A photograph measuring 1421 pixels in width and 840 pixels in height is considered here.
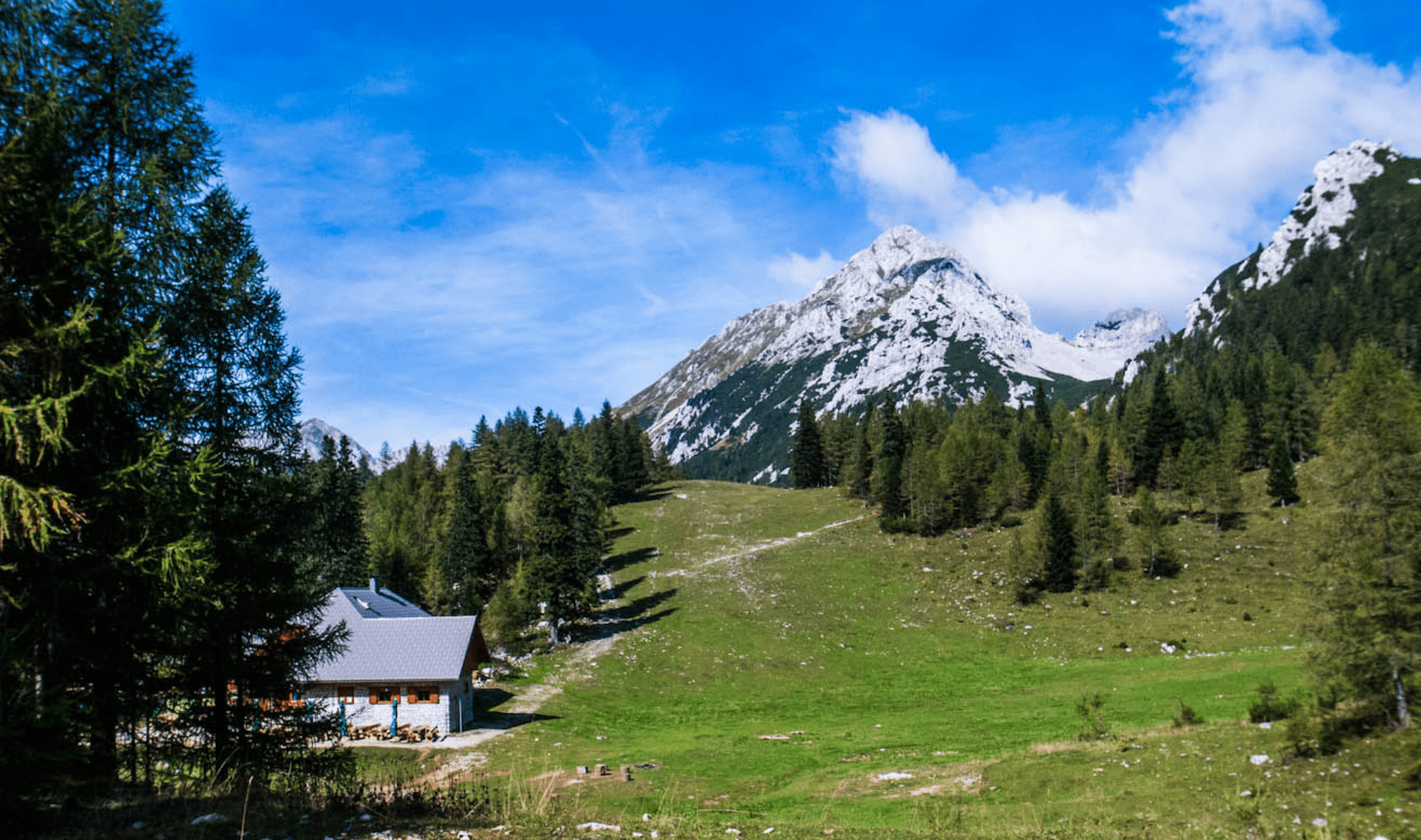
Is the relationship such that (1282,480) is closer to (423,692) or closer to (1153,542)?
(1153,542)

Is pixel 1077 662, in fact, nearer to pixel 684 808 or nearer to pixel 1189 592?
pixel 1189 592

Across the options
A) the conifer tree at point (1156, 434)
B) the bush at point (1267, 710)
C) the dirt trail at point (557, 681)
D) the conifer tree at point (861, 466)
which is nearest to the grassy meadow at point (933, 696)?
the dirt trail at point (557, 681)

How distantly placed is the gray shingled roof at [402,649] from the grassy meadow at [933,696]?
6.52 metres

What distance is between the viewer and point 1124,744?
25.4 m

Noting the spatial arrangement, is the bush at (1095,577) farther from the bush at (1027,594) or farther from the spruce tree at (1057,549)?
the bush at (1027,594)

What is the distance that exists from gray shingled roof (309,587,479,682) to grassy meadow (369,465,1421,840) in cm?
652

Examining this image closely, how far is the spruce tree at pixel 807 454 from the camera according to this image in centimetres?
13550

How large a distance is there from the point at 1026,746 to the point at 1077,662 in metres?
26.3

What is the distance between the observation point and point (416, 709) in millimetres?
40375

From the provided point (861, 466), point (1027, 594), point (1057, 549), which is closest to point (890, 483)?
point (861, 466)

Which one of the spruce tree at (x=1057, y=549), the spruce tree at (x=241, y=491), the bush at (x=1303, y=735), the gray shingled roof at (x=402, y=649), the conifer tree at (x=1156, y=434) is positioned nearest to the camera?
the spruce tree at (x=241, y=491)

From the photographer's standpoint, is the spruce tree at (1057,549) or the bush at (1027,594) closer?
the bush at (1027,594)

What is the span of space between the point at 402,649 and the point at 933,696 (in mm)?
33973

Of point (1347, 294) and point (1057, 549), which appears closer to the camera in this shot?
point (1057, 549)
